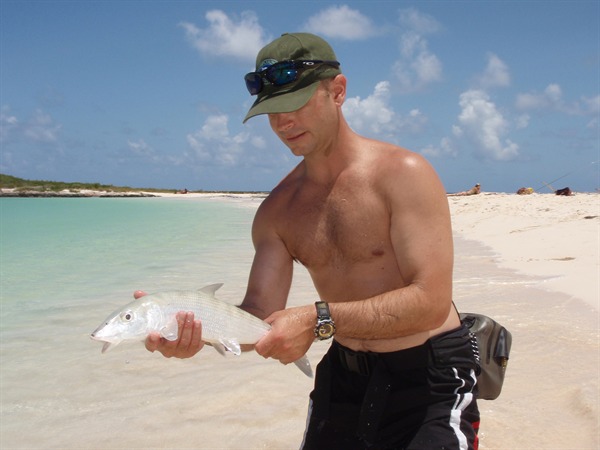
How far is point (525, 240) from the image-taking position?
40.4 feet

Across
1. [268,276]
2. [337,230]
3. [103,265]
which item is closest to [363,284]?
[337,230]

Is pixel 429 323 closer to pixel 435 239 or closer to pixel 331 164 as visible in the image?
pixel 435 239

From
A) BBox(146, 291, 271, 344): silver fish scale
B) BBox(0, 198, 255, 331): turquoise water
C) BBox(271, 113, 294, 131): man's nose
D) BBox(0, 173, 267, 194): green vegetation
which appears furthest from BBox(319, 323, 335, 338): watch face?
BBox(0, 173, 267, 194): green vegetation

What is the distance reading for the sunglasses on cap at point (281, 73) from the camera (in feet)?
8.00

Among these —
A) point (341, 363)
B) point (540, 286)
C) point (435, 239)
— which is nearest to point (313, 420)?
point (341, 363)

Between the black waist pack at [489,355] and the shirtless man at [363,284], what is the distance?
0.08m

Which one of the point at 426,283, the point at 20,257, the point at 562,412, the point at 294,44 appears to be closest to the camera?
the point at 426,283

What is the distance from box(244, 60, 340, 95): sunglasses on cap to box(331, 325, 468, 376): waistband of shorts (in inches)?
43.9

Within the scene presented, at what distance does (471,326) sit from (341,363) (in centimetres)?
57

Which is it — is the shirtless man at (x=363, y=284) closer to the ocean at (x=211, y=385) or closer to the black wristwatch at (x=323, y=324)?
the black wristwatch at (x=323, y=324)

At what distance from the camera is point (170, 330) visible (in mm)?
2229

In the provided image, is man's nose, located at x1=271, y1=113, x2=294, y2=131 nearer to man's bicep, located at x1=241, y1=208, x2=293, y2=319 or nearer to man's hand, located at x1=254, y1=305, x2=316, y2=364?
man's bicep, located at x1=241, y1=208, x2=293, y2=319

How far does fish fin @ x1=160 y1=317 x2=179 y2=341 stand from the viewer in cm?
222

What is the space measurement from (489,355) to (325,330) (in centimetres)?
76
